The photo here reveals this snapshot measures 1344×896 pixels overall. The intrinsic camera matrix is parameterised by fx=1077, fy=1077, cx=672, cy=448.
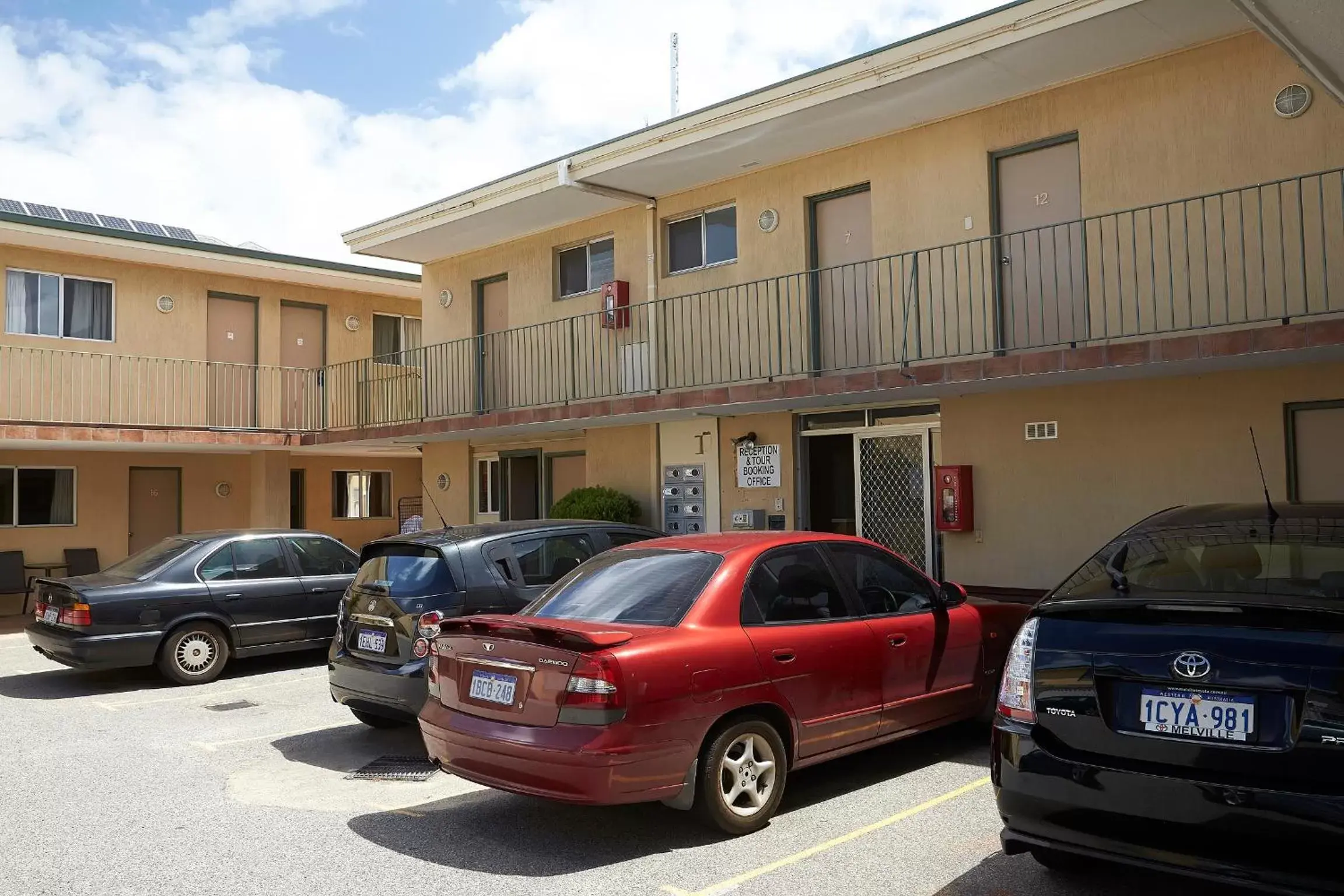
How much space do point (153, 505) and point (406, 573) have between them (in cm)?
1486

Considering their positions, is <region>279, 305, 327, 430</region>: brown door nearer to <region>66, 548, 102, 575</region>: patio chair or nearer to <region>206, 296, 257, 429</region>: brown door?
<region>206, 296, 257, 429</region>: brown door

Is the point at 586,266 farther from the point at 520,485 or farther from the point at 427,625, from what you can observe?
the point at 427,625

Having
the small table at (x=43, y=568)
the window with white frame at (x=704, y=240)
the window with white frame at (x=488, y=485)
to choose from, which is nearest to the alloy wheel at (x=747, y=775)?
the window with white frame at (x=704, y=240)

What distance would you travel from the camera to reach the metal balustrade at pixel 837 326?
933cm

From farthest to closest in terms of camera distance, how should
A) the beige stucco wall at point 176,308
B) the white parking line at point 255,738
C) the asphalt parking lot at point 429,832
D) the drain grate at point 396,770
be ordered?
the beige stucco wall at point 176,308 < the white parking line at point 255,738 < the drain grate at point 396,770 < the asphalt parking lot at point 429,832

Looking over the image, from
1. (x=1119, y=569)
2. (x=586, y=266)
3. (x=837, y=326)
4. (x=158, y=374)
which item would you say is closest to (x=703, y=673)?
(x=1119, y=569)

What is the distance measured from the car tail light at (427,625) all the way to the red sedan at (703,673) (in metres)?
1.10

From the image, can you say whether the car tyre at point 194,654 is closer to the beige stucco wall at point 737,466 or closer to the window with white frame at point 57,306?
the beige stucco wall at point 737,466

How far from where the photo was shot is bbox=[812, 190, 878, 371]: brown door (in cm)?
1215

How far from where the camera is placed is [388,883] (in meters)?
4.81

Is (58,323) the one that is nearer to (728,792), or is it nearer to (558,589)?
(558,589)

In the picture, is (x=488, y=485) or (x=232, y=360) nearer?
(x=488, y=485)

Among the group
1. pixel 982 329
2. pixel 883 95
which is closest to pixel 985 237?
pixel 982 329

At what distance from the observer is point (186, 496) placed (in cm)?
2053
